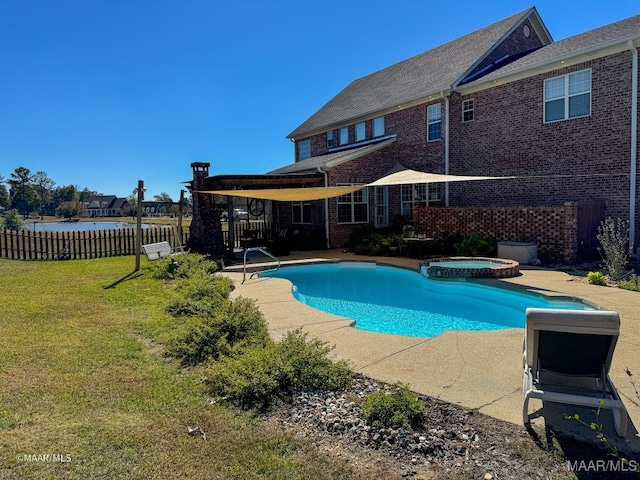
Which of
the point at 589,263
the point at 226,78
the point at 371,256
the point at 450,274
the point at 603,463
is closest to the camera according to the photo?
the point at 603,463

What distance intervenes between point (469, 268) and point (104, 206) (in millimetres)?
110374

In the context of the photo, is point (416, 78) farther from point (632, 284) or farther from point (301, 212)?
point (632, 284)

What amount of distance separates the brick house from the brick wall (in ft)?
3.87

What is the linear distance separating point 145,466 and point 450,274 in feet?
29.6

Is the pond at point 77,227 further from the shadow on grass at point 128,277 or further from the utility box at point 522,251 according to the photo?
the utility box at point 522,251

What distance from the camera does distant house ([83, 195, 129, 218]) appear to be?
335ft

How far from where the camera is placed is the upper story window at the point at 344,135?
20.6m

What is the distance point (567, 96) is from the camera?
490 inches

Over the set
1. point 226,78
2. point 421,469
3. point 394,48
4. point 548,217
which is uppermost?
point 394,48

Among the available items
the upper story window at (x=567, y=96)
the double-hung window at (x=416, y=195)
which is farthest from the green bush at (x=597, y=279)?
the double-hung window at (x=416, y=195)

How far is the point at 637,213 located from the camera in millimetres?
11070

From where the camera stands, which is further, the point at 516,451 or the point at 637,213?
the point at 637,213

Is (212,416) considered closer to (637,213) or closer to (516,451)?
(516,451)

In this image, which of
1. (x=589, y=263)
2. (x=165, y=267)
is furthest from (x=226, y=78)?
(x=589, y=263)
